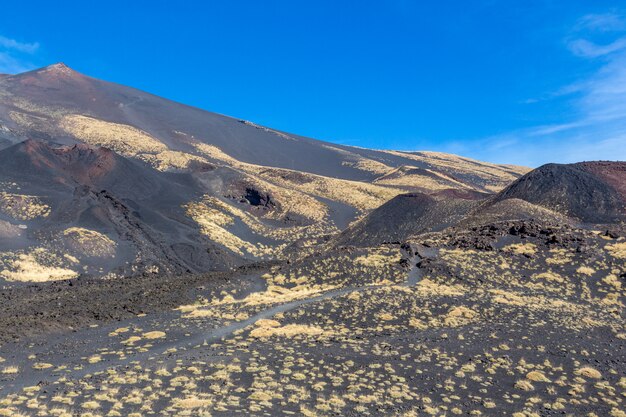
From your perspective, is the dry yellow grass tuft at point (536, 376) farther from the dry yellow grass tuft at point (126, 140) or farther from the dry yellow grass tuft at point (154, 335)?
the dry yellow grass tuft at point (126, 140)

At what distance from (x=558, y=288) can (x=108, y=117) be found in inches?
4347

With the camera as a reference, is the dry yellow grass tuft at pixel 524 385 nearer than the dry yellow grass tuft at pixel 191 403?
No

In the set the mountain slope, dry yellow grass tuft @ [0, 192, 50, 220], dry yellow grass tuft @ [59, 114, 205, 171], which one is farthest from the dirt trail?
dry yellow grass tuft @ [59, 114, 205, 171]

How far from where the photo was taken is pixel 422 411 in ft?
46.1

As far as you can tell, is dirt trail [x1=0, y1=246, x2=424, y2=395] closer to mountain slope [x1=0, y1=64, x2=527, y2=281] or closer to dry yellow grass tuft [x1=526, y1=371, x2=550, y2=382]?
dry yellow grass tuft [x1=526, y1=371, x2=550, y2=382]

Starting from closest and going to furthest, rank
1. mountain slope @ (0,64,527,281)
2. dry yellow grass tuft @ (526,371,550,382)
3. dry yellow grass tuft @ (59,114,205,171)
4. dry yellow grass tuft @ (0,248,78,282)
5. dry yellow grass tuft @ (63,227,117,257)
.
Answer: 1. dry yellow grass tuft @ (526,371,550,382)
2. dry yellow grass tuft @ (0,248,78,282)
3. dry yellow grass tuft @ (63,227,117,257)
4. mountain slope @ (0,64,527,281)
5. dry yellow grass tuft @ (59,114,205,171)

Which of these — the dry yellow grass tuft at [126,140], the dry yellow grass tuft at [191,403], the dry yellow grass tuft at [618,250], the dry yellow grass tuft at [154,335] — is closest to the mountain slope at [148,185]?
the dry yellow grass tuft at [126,140]

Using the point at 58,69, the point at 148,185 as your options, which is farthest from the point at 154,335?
the point at 58,69

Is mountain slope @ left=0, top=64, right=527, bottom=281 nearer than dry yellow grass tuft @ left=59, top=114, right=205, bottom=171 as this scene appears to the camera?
Yes

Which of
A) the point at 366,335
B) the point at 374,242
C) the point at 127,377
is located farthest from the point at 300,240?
the point at 127,377

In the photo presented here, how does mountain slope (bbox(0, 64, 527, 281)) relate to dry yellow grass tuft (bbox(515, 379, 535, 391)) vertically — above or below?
above

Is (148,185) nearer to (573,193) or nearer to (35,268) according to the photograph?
(35,268)

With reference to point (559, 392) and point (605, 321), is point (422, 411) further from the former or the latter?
point (605, 321)

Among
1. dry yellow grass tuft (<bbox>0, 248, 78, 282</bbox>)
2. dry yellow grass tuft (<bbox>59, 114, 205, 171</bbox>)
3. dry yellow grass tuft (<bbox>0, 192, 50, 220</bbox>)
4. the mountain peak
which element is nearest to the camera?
dry yellow grass tuft (<bbox>0, 248, 78, 282</bbox>)
